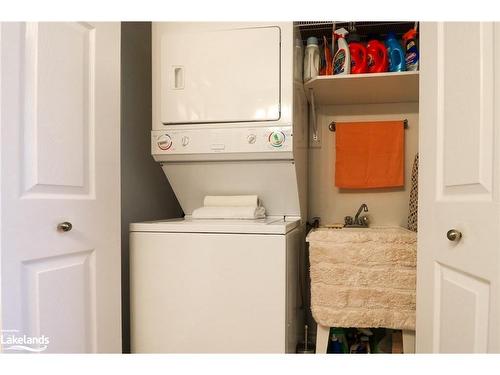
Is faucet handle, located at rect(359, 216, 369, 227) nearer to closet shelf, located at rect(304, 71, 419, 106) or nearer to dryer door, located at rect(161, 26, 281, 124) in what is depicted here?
closet shelf, located at rect(304, 71, 419, 106)

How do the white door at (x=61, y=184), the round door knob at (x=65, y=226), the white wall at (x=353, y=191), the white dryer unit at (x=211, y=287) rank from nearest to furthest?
the white door at (x=61, y=184) < the round door knob at (x=65, y=226) < the white dryer unit at (x=211, y=287) < the white wall at (x=353, y=191)

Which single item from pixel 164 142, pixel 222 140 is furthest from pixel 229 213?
pixel 164 142

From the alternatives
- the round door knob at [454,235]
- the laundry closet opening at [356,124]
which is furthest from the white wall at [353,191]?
the round door knob at [454,235]

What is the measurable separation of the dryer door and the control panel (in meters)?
0.06

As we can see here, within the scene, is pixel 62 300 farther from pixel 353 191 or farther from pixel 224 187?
pixel 353 191

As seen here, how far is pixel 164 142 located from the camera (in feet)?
5.96

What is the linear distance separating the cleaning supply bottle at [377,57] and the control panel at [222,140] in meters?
0.66

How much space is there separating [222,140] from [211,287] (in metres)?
0.74

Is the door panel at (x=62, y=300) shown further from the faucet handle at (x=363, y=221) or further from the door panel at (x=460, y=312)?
the faucet handle at (x=363, y=221)

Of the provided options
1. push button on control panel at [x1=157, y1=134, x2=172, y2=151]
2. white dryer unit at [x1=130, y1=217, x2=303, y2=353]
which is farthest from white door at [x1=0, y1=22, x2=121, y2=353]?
push button on control panel at [x1=157, y1=134, x2=172, y2=151]

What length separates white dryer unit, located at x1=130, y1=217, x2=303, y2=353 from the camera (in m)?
1.46

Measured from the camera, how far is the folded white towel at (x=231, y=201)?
1.87 m

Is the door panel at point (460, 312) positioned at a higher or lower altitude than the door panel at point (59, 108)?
lower
